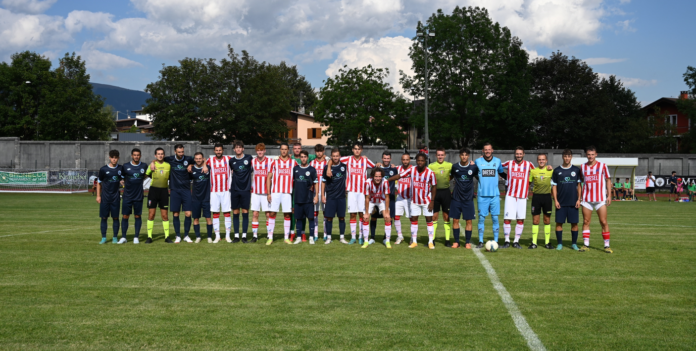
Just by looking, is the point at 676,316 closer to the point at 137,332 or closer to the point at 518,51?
the point at 137,332

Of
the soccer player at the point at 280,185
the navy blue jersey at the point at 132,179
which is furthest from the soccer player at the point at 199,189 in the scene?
the soccer player at the point at 280,185

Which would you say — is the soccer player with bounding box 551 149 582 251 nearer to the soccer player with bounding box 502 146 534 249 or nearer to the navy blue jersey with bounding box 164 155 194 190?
the soccer player with bounding box 502 146 534 249

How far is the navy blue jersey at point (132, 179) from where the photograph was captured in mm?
11352

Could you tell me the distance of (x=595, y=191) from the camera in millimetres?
10484

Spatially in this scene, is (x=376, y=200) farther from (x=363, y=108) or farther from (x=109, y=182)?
(x=363, y=108)

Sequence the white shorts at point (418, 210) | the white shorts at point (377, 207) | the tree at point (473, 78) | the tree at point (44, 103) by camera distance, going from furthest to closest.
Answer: the tree at point (44, 103) < the tree at point (473, 78) < the white shorts at point (377, 207) < the white shorts at point (418, 210)

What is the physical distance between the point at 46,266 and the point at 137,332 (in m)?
4.34

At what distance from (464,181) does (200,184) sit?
19.1 feet

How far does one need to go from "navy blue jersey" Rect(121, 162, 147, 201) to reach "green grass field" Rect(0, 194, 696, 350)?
4.18 feet

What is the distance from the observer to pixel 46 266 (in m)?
8.49

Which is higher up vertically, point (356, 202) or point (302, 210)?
point (356, 202)

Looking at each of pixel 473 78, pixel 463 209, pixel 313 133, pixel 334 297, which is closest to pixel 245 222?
pixel 463 209

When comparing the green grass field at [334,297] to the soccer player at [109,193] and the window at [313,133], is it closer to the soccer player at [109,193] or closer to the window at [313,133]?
the soccer player at [109,193]

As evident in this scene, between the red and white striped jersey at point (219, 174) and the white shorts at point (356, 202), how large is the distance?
2.78 metres
